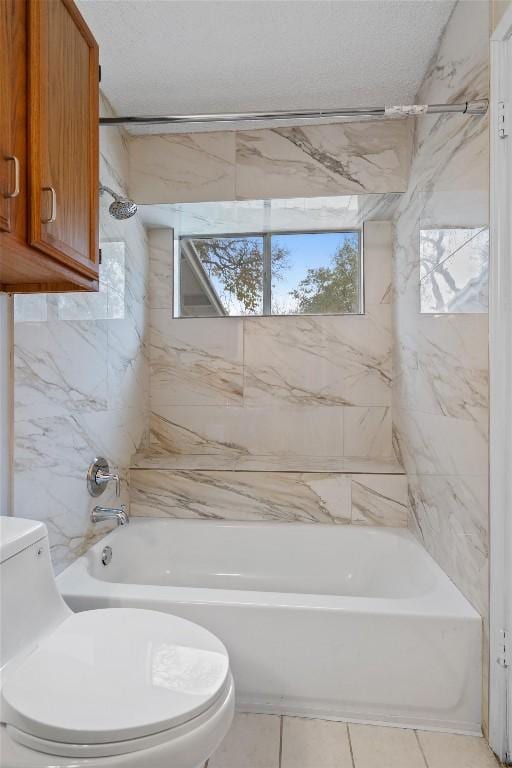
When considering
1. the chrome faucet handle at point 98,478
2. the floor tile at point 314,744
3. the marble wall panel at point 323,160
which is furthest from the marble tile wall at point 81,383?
the floor tile at point 314,744

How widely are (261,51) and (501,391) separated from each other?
1.69 meters

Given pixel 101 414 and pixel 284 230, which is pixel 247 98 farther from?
pixel 101 414

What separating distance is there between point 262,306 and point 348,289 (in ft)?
1.80

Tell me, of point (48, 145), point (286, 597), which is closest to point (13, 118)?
point (48, 145)

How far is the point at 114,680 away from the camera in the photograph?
39.1 inches

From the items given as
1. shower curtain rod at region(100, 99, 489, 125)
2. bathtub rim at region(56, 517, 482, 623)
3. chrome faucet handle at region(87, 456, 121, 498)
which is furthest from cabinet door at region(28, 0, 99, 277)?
bathtub rim at region(56, 517, 482, 623)

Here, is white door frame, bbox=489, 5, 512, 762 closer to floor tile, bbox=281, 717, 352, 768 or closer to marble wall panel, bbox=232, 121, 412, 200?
floor tile, bbox=281, 717, 352, 768

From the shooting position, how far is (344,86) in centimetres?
215

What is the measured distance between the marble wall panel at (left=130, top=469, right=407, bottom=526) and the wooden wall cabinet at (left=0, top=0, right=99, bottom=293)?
133 cm

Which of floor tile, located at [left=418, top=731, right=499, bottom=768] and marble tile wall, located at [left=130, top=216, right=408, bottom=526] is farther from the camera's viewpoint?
marble tile wall, located at [left=130, top=216, right=408, bottom=526]

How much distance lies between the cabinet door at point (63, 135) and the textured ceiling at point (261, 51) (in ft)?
2.05

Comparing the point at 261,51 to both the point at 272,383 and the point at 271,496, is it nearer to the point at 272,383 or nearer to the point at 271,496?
the point at 272,383

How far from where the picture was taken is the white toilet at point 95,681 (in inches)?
34.6

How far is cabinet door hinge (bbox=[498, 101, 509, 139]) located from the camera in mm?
1344
